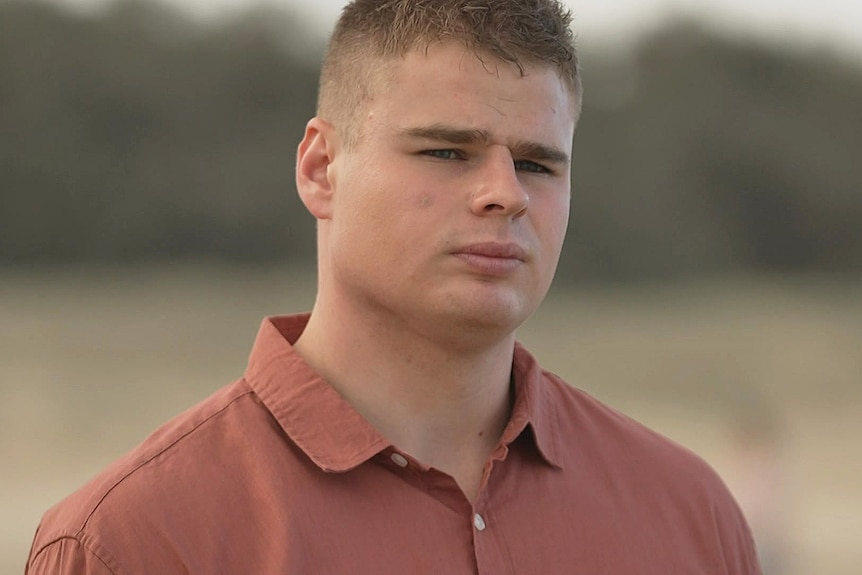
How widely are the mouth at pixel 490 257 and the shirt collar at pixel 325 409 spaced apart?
291 millimetres

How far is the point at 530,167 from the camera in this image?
2.39 m

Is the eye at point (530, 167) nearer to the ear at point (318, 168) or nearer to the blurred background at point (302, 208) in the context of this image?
the ear at point (318, 168)

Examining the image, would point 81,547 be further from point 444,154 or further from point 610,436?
point 610,436

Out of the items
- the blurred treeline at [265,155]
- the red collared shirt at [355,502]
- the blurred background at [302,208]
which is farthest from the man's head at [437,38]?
the blurred treeline at [265,155]

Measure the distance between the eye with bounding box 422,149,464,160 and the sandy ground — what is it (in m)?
6.37

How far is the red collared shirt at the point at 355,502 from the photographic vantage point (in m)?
2.08

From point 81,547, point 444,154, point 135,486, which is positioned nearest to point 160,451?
point 135,486

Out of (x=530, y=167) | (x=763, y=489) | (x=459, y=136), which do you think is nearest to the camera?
(x=459, y=136)

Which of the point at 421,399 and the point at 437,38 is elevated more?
the point at 437,38

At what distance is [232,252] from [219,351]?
16.5ft

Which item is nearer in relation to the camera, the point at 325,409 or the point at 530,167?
the point at 325,409

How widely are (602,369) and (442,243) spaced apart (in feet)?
50.3

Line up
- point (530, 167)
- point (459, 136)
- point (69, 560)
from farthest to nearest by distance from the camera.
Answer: point (530, 167)
point (459, 136)
point (69, 560)

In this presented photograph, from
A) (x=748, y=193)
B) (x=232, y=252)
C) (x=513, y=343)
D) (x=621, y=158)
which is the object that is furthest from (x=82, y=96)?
(x=513, y=343)
